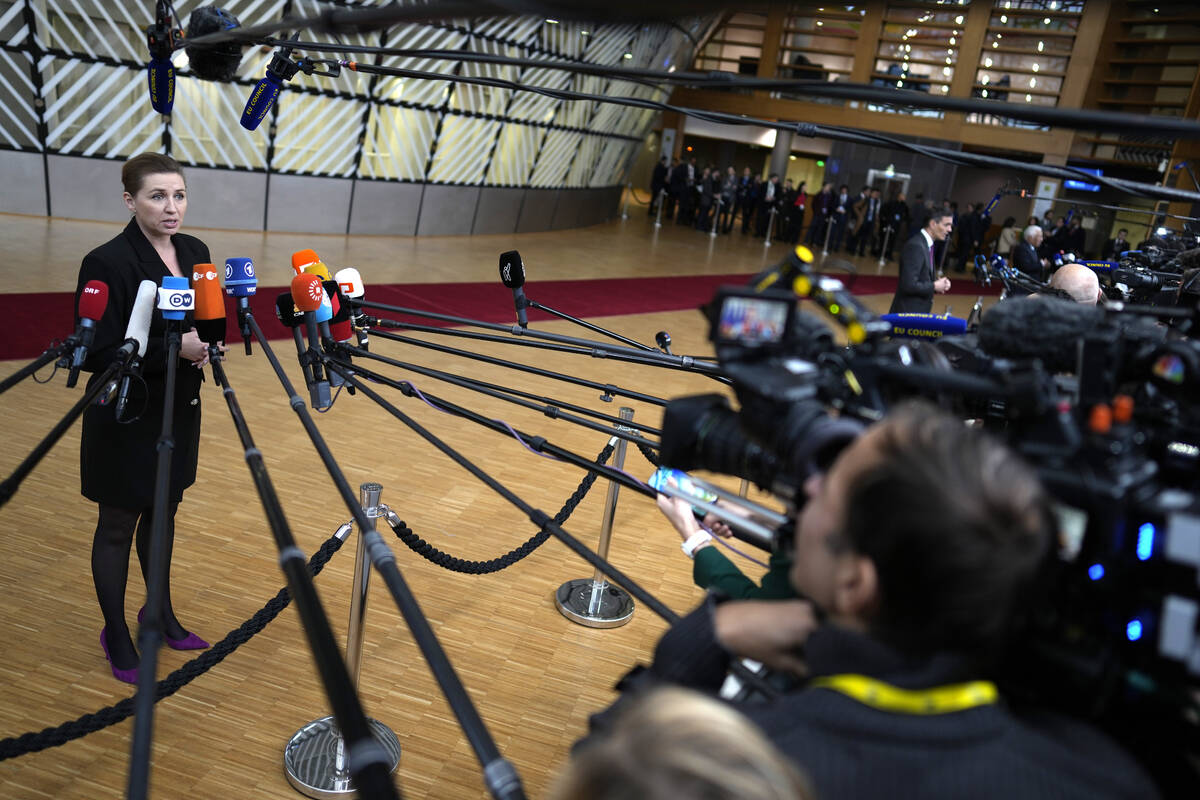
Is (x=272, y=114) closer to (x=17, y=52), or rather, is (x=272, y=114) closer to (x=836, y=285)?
(x=17, y=52)

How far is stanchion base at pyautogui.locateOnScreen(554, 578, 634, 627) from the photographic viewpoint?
3.64 m

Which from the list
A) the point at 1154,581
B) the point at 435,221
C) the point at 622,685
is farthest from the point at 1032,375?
the point at 435,221

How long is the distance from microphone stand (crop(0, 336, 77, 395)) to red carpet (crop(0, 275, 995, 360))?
4.22 meters

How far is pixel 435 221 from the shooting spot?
13719 mm

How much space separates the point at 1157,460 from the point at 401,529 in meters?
2.14

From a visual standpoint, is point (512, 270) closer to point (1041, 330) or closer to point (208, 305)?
point (208, 305)

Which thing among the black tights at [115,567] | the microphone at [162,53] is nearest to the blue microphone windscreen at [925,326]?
the black tights at [115,567]

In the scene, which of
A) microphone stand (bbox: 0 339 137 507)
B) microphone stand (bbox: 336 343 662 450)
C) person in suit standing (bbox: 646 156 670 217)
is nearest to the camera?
microphone stand (bbox: 0 339 137 507)

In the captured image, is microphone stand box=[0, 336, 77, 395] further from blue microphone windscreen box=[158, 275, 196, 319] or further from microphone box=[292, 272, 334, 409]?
microphone box=[292, 272, 334, 409]

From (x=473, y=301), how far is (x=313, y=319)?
6887mm

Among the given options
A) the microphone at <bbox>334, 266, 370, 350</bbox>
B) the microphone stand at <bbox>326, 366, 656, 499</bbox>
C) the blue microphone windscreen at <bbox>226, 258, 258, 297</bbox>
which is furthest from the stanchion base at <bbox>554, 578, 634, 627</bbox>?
the blue microphone windscreen at <bbox>226, 258, 258, 297</bbox>

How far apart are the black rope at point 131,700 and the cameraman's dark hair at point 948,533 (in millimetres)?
1744

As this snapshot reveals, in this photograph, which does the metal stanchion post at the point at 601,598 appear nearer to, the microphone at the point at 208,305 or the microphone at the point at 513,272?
the microphone at the point at 513,272

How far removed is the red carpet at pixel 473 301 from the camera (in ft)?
20.6
